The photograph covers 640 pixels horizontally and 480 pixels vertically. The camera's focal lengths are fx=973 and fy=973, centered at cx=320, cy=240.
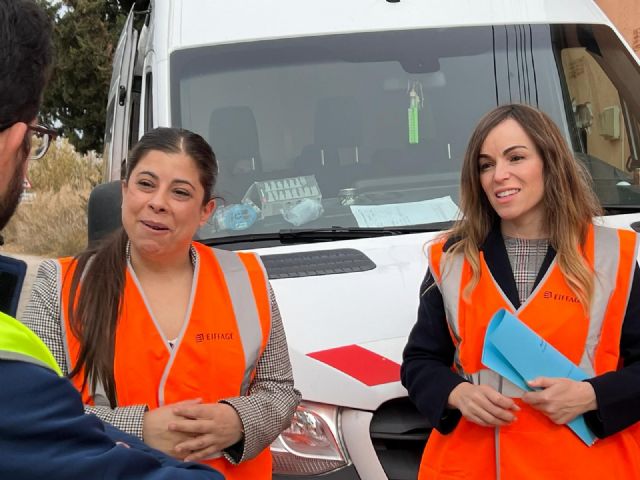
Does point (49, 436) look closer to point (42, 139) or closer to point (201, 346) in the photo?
point (42, 139)

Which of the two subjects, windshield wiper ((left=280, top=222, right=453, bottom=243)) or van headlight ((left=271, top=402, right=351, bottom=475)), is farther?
windshield wiper ((left=280, top=222, right=453, bottom=243))

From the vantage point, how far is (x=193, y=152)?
2764mm

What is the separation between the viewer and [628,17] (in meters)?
11.3

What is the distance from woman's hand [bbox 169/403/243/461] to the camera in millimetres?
2365

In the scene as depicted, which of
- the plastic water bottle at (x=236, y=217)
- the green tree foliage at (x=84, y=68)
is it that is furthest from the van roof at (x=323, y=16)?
the green tree foliage at (x=84, y=68)

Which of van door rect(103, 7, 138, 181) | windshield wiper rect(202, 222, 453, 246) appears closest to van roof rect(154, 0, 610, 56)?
windshield wiper rect(202, 222, 453, 246)

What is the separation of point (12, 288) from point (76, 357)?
1074 millimetres

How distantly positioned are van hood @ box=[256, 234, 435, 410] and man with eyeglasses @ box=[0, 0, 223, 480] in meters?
1.48

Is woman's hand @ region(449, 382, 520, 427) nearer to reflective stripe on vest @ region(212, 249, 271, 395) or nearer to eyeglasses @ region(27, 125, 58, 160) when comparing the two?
reflective stripe on vest @ region(212, 249, 271, 395)

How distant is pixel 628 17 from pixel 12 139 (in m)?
11.1

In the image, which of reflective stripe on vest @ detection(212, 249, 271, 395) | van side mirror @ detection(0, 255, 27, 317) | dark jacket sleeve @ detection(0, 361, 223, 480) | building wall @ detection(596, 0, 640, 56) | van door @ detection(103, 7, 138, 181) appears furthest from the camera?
building wall @ detection(596, 0, 640, 56)

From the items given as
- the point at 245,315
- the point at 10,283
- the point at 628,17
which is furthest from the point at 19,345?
the point at 628,17

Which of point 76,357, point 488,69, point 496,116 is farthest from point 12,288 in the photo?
point 488,69

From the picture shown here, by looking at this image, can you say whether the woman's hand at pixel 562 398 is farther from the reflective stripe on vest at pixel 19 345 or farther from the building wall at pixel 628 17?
the building wall at pixel 628 17
